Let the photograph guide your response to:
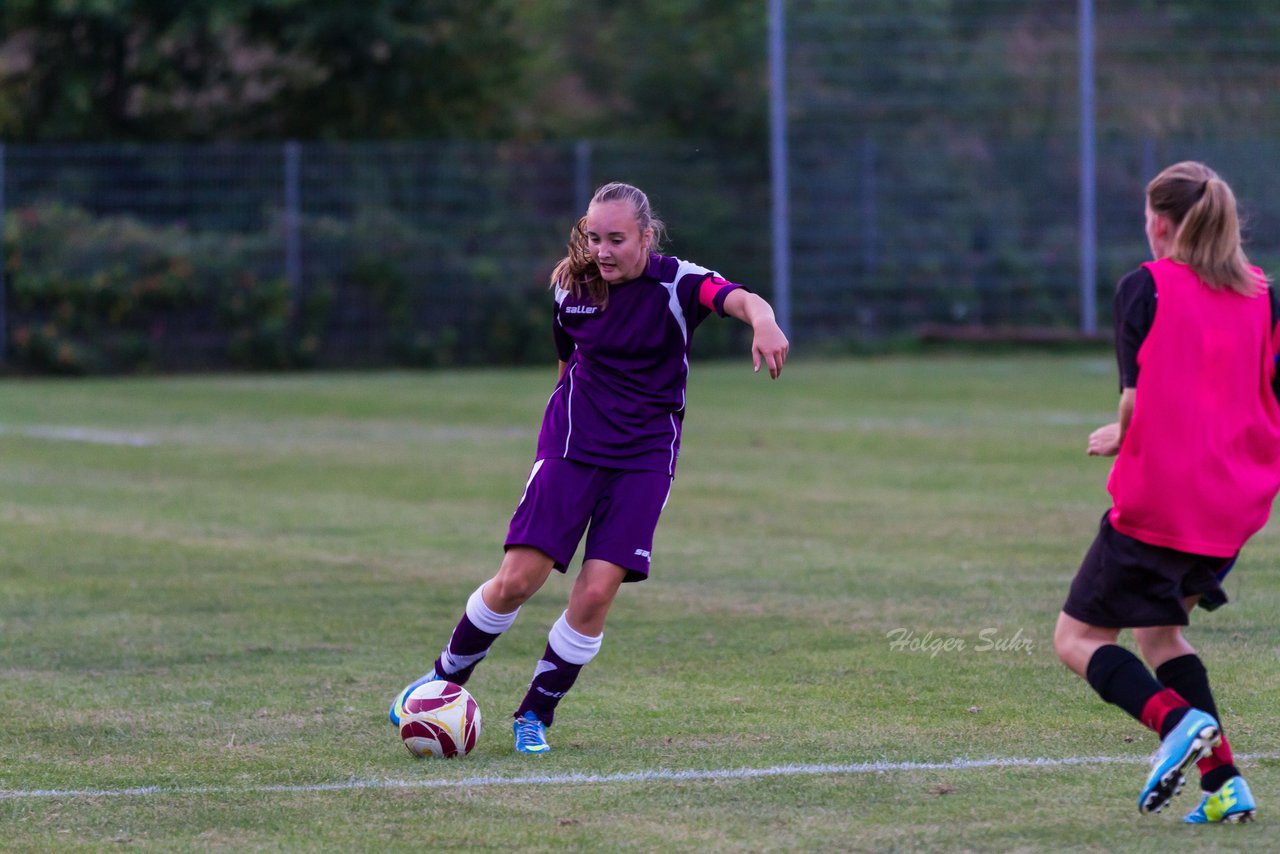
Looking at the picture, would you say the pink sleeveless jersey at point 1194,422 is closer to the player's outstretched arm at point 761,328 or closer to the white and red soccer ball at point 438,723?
the player's outstretched arm at point 761,328

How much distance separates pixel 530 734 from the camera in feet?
18.3

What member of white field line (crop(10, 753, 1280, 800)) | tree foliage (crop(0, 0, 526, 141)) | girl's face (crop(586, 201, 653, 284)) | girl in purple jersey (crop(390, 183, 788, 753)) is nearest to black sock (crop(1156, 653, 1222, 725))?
white field line (crop(10, 753, 1280, 800))

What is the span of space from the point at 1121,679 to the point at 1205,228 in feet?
3.65

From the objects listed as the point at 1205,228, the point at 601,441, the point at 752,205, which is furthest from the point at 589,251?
the point at 752,205

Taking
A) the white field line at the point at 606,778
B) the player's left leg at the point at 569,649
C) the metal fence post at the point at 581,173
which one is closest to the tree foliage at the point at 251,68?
the metal fence post at the point at 581,173

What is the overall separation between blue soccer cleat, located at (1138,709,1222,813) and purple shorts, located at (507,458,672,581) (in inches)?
66.7

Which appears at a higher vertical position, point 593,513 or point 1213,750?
point 593,513

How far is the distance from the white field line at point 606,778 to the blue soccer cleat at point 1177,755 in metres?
0.81

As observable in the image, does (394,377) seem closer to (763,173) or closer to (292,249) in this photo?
(292,249)

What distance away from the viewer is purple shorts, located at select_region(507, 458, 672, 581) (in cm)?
558

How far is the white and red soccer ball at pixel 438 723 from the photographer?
5.49m

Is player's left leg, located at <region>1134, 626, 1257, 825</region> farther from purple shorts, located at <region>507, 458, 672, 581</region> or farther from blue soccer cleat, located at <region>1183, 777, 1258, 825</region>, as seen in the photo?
purple shorts, located at <region>507, 458, 672, 581</region>

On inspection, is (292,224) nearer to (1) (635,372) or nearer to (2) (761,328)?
(1) (635,372)

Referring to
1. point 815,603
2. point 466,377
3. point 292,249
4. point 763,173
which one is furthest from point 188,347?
point 815,603
